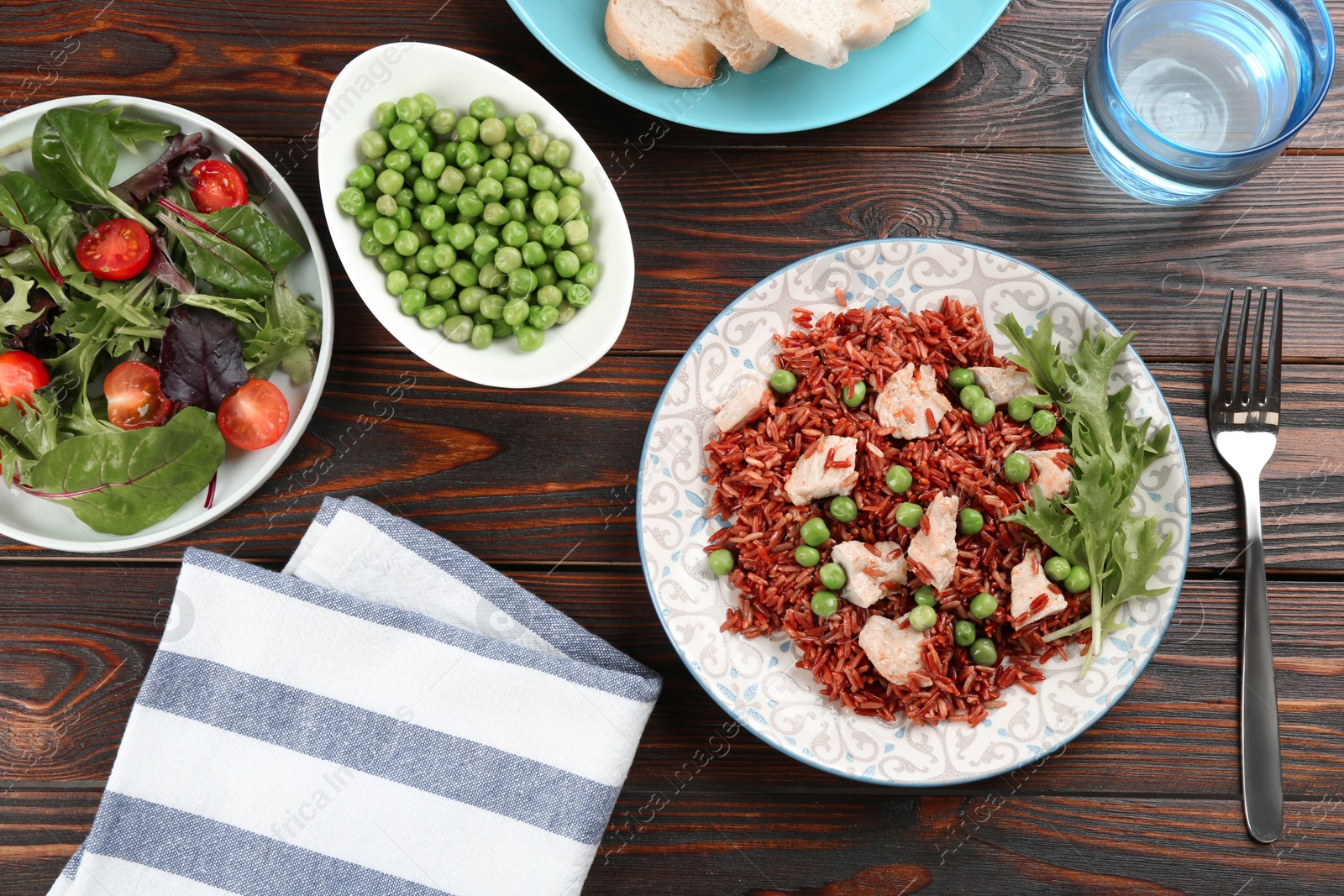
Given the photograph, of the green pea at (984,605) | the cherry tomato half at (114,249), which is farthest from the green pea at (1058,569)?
the cherry tomato half at (114,249)

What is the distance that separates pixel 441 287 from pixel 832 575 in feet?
3.88

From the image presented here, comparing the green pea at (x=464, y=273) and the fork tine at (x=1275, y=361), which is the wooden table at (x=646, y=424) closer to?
the fork tine at (x=1275, y=361)

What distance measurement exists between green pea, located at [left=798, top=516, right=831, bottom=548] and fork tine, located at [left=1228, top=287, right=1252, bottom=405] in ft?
3.90

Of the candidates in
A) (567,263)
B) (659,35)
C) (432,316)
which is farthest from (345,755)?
(659,35)

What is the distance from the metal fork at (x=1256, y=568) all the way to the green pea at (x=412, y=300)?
208cm

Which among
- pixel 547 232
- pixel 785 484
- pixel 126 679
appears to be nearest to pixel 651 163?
pixel 547 232

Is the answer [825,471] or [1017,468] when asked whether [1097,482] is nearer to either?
[1017,468]

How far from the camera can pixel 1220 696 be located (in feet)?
7.36

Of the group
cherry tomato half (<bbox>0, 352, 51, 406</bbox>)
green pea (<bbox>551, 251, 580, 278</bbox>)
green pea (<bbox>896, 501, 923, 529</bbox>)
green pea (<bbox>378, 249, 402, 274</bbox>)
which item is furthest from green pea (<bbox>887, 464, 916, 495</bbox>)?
cherry tomato half (<bbox>0, 352, 51, 406</bbox>)

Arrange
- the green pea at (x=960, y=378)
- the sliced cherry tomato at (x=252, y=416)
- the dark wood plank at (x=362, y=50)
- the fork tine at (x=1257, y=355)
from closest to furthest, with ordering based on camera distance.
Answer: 1. the sliced cherry tomato at (x=252, y=416)
2. the green pea at (x=960, y=378)
3. the fork tine at (x=1257, y=355)
4. the dark wood plank at (x=362, y=50)

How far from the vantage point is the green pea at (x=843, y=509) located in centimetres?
202

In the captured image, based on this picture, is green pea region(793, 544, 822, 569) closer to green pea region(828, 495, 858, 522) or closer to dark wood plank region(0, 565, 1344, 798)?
green pea region(828, 495, 858, 522)

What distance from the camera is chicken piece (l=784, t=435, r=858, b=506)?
77.6 inches

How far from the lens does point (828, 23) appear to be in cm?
198
